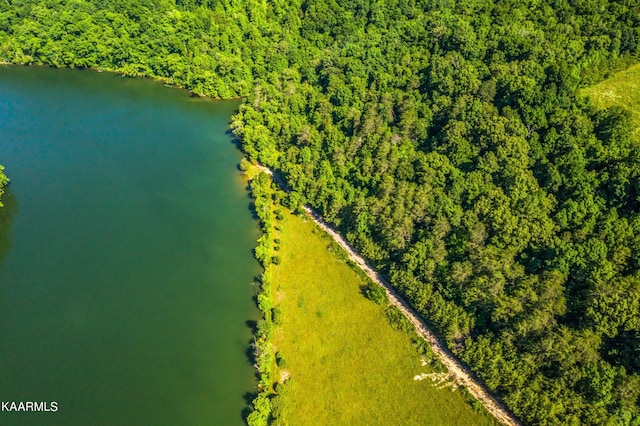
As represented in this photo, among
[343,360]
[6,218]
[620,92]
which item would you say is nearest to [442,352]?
[343,360]

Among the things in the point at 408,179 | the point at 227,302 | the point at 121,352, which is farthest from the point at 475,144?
the point at 121,352

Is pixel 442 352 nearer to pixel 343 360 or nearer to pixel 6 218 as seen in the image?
pixel 343 360

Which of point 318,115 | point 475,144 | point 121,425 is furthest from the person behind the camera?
point 318,115

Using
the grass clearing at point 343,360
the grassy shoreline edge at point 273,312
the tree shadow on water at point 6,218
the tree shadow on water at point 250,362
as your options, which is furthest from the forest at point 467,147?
the tree shadow on water at point 6,218

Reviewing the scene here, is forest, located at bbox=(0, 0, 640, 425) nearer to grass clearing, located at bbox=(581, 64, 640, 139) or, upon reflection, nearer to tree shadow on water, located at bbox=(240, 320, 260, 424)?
grass clearing, located at bbox=(581, 64, 640, 139)

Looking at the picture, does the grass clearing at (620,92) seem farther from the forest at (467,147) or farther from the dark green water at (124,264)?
the dark green water at (124,264)

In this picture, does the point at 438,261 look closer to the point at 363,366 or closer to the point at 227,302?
the point at 363,366
